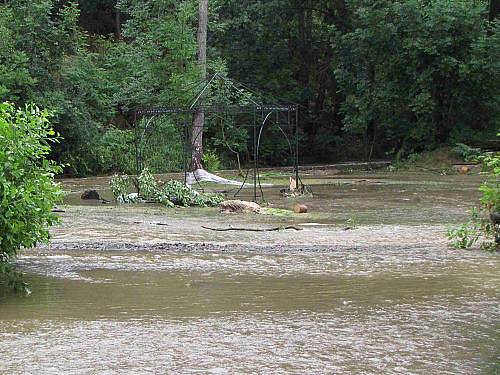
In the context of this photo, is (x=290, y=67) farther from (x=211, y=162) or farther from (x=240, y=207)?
(x=240, y=207)

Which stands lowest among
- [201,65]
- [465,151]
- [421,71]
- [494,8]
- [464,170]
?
[464,170]

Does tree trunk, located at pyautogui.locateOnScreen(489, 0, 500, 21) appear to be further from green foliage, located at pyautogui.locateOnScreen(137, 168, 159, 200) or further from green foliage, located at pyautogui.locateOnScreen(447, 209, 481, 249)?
green foliage, located at pyautogui.locateOnScreen(447, 209, 481, 249)

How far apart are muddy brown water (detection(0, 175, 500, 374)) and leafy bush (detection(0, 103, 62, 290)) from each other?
1.91 feet

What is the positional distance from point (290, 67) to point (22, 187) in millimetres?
33947

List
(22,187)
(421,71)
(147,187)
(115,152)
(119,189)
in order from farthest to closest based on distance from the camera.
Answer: (421,71) < (115,152) < (119,189) < (147,187) < (22,187)

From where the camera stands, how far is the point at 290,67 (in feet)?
137

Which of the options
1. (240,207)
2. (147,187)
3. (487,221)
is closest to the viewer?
(487,221)

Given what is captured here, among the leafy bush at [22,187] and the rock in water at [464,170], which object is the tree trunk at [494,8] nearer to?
the rock in water at [464,170]

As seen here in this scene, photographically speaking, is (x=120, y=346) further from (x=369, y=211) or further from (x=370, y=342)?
(x=369, y=211)

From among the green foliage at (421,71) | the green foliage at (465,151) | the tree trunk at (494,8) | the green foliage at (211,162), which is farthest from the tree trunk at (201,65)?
the tree trunk at (494,8)

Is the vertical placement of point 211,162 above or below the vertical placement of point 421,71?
below

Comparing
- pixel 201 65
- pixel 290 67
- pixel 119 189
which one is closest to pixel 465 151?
pixel 201 65

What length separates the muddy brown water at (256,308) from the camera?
6.32 m

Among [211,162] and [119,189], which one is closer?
[119,189]
